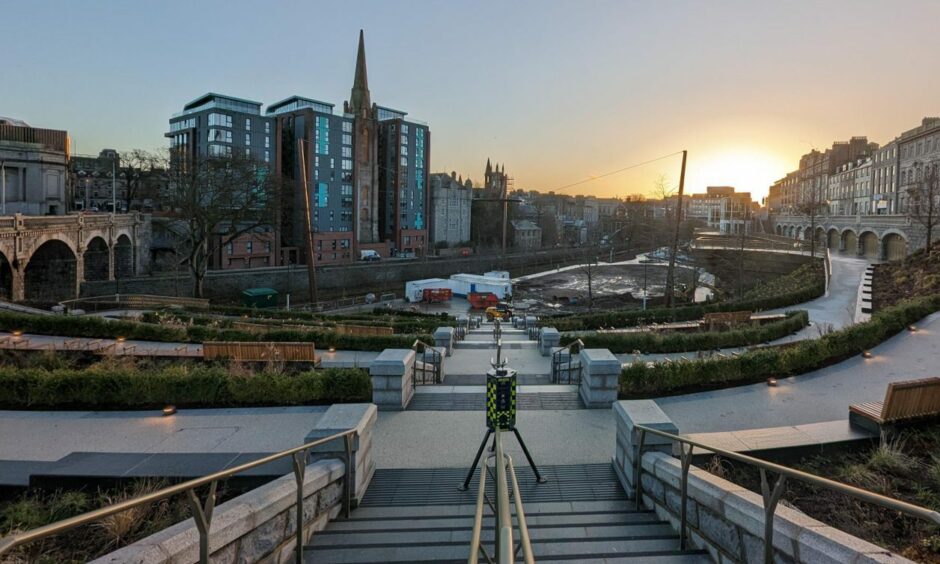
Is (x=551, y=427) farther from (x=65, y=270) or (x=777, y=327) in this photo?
(x=65, y=270)

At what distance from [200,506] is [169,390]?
7.79 meters

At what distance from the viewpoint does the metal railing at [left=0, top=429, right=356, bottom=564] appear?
2.63 meters

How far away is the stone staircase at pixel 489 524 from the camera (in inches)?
191

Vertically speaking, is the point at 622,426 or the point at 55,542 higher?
the point at 622,426

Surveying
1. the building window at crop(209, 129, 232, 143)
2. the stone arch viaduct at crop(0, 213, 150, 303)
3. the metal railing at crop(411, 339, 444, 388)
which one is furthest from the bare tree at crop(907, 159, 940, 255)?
the building window at crop(209, 129, 232, 143)

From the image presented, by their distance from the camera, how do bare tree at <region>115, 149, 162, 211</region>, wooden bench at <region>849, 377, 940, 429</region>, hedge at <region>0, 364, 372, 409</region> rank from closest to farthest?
wooden bench at <region>849, 377, 940, 429</region>, hedge at <region>0, 364, 372, 409</region>, bare tree at <region>115, 149, 162, 211</region>

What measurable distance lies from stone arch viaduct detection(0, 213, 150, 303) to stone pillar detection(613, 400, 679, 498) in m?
34.2

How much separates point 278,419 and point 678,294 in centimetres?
3875

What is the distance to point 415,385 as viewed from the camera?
11.5 m

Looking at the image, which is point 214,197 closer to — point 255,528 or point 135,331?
point 135,331

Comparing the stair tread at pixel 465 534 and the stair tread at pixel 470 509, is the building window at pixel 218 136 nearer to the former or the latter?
the stair tread at pixel 470 509

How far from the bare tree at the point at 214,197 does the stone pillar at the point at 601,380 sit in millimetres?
33877

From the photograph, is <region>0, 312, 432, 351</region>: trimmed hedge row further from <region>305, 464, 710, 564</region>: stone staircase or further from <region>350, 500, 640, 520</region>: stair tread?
<region>350, 500, 640, 520</region>: stair tread

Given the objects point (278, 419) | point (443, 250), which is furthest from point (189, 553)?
point (443, 250)
